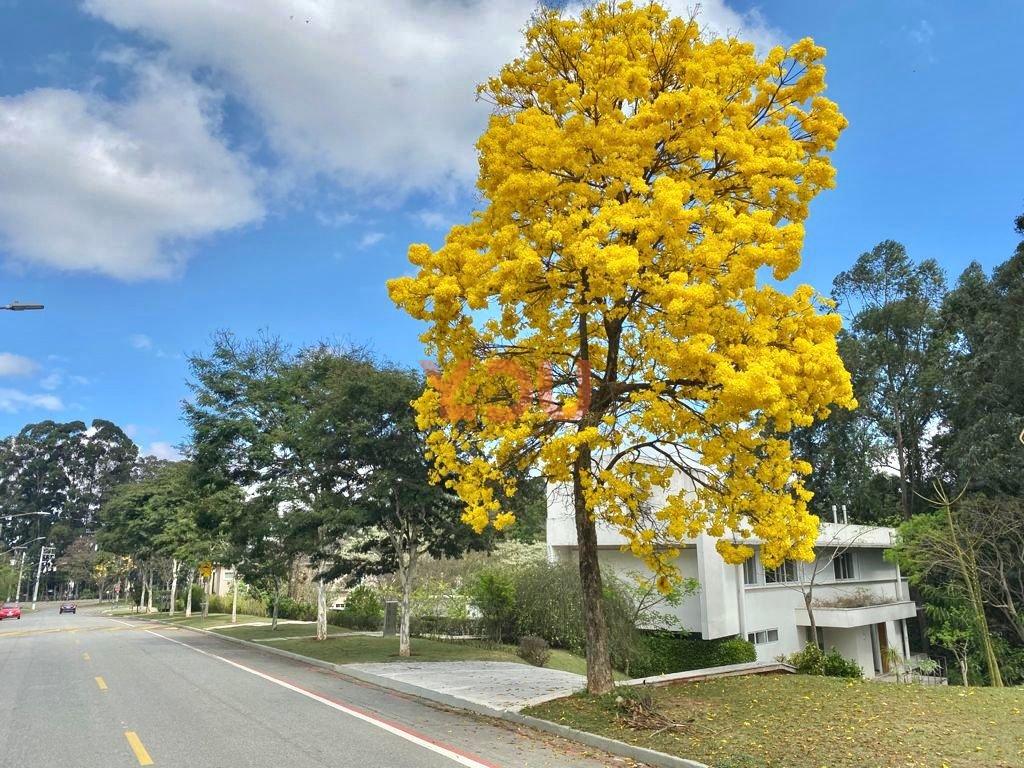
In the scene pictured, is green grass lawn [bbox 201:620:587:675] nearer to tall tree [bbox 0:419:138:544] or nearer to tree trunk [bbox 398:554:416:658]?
tree trunk [bbox 398:554:416:658]

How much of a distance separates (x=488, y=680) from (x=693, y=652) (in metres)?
12.6

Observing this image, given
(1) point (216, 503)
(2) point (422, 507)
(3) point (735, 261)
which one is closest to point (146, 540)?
(1) point (216, 503)

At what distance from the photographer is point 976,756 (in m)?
7.31

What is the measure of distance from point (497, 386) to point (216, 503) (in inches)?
605

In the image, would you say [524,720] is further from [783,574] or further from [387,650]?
[783,574]

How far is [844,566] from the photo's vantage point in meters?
34.0

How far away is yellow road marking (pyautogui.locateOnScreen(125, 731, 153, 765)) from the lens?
7859 mm

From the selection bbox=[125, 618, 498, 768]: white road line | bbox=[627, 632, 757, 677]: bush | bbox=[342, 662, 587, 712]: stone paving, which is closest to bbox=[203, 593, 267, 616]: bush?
bbox=[627, 632, 757, 677]: bush

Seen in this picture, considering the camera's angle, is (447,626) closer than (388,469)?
No

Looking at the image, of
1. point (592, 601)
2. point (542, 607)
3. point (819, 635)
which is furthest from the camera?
point (819, 635)

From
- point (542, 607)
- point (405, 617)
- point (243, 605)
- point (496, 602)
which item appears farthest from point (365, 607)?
point (243, 605)

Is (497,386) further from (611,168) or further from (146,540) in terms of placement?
(146,540)

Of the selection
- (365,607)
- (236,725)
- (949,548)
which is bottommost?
(236,725)

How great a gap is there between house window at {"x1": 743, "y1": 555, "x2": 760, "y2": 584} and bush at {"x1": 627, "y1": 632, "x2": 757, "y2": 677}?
2.80 m
